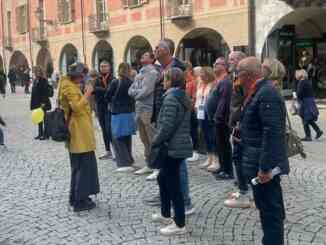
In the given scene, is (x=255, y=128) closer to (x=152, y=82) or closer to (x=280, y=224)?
(x=280, y=224)

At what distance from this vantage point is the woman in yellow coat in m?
5.90

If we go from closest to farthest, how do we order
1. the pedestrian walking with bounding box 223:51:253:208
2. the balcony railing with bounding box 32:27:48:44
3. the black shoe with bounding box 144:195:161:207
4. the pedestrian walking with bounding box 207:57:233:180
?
1. the pedestrian walking with bounding box 223:51:253:208
2. the black shoe with bounding box 144:195:161:207
3. the pedestrian walking with bounding box 207:57:233:180
4. the balcony railing with bounding box 32:27:48:44

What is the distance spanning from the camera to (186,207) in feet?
19.0

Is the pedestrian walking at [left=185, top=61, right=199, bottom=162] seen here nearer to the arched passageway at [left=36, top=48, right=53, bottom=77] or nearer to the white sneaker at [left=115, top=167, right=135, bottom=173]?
the white sneaker at [left=115, top=167, right=135, bottom=173]

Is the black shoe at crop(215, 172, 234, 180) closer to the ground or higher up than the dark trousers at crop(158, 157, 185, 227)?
closer to the ground

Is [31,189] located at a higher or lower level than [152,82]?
lower

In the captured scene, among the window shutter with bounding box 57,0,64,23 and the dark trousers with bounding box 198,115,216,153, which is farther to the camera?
the window shutter with bounding box 57,0,64,23

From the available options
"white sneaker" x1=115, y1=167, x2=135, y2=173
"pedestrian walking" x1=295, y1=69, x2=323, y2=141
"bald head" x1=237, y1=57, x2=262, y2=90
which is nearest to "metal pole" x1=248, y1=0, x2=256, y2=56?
"pedestrian walking" x1=295, y1=69, x2=323, y2=141

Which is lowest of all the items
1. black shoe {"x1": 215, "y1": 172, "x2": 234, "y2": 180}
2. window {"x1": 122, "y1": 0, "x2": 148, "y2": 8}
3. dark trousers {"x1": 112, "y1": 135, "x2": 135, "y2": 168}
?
black shoe {"x1": 215, "y1": 172, "x2": 234, "y2": 180}

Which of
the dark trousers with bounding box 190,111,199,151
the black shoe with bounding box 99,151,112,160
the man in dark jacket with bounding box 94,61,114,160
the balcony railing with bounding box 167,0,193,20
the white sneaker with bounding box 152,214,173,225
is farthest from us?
the balcony railing with bounding box 167,0,193,20

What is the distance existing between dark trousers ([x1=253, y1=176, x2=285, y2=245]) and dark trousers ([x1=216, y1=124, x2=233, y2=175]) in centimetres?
286

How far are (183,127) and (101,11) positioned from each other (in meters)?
25.0

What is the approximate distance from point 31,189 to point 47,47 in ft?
95.2

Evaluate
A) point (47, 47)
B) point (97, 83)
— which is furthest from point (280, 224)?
point (47, 47)
